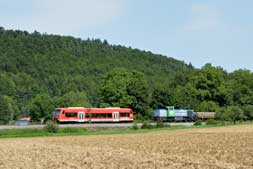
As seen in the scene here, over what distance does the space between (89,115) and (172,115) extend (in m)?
26.6

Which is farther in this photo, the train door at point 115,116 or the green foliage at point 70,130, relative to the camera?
the train door at point 115,116

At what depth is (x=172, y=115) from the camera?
355ft

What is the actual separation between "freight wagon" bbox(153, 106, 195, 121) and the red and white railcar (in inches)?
640

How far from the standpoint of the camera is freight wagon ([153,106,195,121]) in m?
108

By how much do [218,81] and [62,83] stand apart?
74810 millimetres

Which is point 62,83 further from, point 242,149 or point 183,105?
point 242,149

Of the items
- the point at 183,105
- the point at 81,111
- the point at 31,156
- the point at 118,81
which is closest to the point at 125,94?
the point at 118,81

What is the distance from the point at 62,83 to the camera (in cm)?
19400

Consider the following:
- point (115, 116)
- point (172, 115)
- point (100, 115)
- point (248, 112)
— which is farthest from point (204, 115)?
point (100, 115)

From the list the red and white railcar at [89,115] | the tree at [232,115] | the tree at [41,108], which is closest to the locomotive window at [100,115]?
the red and white railcar at [89,115]

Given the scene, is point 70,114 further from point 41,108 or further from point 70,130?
point 41,108

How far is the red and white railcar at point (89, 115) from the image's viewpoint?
83756mm

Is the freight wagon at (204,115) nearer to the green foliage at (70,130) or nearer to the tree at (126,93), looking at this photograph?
the tree at (126,93)

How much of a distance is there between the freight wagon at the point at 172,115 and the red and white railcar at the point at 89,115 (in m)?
16.3
